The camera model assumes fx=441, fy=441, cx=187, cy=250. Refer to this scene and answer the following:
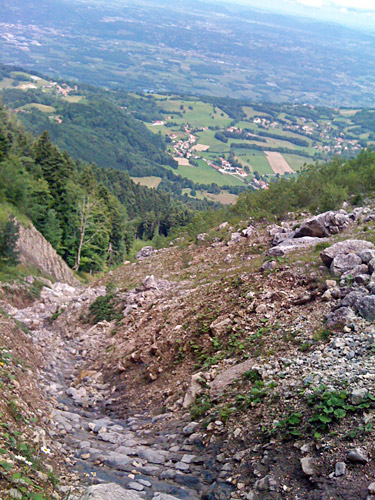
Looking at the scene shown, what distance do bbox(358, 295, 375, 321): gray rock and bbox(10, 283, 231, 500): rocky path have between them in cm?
410

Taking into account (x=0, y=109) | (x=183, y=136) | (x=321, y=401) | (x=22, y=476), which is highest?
(x=321, y=401)

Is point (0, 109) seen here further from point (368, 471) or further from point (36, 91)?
point (36, 91)

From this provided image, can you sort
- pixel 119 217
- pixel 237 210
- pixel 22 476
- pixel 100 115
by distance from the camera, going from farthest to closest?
pixel 100 115 → pixel 119 217 → pixel 237 210 → pixel 22 476

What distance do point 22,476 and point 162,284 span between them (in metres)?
11.9

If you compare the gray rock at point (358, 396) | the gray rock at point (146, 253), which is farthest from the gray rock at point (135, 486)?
the gray rock at point (146, 253)

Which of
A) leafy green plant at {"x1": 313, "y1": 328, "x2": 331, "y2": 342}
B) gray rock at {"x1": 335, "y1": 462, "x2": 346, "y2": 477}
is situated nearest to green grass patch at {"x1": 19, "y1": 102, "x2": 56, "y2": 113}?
leafy green plant at {"x1": 313, "y1": 328, "x2": 331, "y2": 342}

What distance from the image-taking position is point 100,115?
6048 inches

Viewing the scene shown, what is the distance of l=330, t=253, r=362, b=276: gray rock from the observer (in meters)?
10.9

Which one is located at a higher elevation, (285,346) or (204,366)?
(285,346)

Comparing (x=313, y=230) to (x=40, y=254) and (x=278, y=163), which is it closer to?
(x=40, y=254)

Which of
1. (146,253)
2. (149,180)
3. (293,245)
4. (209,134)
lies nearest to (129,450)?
(293,245)

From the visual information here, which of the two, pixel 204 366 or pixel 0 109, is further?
pixel 0 109

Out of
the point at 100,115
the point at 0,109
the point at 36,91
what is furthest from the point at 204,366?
the point at 36,91

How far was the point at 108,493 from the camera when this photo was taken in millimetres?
6191
